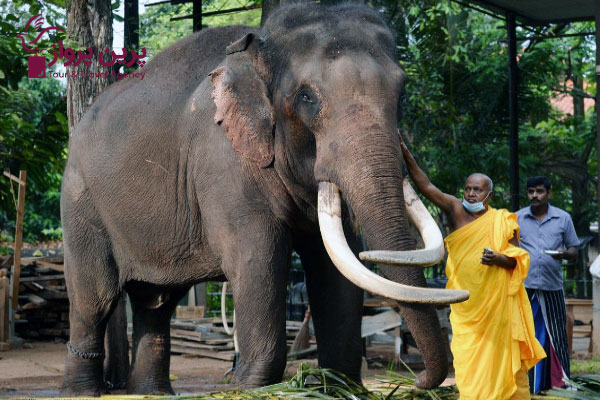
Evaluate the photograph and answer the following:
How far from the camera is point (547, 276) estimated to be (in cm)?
724

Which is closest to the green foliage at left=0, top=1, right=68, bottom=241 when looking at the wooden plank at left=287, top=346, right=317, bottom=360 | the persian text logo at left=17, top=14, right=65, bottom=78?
the persian text logo at left=17, top=14, right=65, bottom=78

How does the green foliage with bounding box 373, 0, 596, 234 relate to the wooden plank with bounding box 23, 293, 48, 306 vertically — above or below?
above

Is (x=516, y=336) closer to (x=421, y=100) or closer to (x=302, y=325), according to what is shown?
(x=302, y=325)

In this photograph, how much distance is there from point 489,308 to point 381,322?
4.70 meters

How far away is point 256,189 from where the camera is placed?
5.47 meters

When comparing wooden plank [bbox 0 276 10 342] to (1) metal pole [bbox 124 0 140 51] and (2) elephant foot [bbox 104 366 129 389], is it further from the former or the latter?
(2) elephant foot [bbox 104 366 129 389]

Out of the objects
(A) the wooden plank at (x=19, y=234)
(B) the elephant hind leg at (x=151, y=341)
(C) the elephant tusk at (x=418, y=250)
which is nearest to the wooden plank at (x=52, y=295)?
(A) the wooden plank at (x=19, y=234)

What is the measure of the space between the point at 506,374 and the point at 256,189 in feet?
6.40

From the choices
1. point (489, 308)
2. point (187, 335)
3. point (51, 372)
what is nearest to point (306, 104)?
point (489, 308)

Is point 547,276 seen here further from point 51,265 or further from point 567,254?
point 51,265

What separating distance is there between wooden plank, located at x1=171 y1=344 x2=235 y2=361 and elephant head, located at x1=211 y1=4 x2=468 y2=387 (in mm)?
5584

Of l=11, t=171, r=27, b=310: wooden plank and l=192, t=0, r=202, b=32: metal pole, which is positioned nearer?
l=11, t=171, r=27, b=310: wooden plank

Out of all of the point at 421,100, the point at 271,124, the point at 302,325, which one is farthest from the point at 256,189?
the point at 421,100

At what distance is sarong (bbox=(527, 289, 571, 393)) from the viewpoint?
6.91 metres
